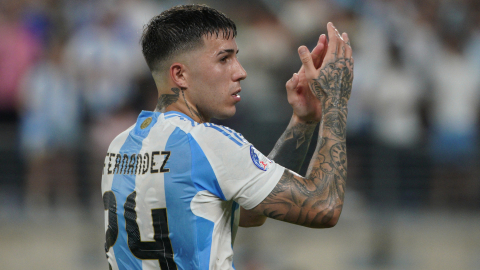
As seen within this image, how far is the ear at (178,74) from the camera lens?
2.68 metres

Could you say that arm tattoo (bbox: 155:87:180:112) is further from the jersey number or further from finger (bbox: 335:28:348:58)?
finger (bbox: 335:28:348:58)

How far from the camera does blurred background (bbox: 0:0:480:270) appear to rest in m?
7.05

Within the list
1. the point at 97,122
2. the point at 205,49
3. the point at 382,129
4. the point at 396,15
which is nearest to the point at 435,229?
the point at 382,129

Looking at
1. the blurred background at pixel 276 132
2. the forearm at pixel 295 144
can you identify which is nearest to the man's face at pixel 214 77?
the forearm at pixel 295 144

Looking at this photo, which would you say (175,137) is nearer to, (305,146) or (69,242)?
(305,146)

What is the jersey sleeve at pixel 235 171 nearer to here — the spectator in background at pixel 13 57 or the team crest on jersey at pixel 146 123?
the team crest on jersey at pixel 146 123

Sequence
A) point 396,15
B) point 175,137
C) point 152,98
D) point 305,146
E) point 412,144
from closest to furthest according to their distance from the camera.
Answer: point 175,137, point 305,146, point 412,144, point 152,98, point 396,15

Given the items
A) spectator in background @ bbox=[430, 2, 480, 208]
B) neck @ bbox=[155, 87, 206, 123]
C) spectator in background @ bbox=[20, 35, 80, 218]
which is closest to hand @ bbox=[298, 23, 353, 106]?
neck @ bbox=[155, 87, 206, 123]

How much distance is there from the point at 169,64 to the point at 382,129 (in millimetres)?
4946

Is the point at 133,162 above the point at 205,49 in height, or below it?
below

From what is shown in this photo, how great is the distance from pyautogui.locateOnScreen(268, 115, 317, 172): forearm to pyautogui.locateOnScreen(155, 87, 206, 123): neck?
2.10 feet

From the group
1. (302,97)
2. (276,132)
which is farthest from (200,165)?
(276,132)

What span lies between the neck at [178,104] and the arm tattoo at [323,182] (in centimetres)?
57

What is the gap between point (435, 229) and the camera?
766 centimetres
